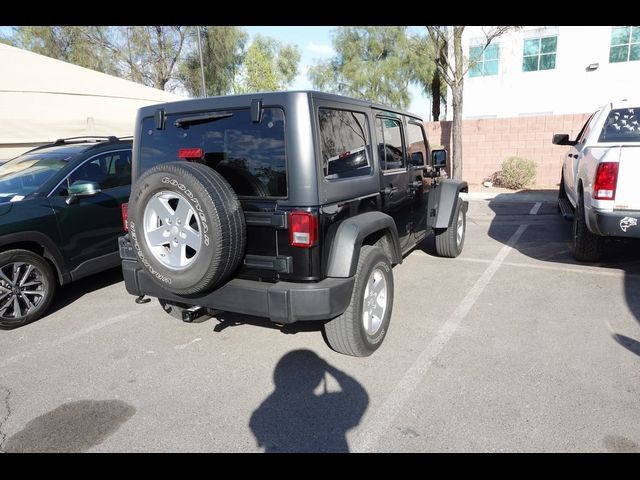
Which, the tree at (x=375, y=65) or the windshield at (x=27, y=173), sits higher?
the tree at (x=375, y=65)

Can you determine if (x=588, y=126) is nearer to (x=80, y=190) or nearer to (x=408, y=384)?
(x=408, y=384)

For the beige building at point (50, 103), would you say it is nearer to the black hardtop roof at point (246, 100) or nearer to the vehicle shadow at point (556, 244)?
the black hardtop roof at point (246, 100)

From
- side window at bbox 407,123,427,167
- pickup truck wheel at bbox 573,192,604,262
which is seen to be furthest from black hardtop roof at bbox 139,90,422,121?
pickup truck wheel at bbox 573,192,604,262

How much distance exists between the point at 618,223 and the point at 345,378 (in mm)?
3346

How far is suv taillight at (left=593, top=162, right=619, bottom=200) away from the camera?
423cm

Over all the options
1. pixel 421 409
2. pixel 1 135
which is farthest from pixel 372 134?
pixel 1 135

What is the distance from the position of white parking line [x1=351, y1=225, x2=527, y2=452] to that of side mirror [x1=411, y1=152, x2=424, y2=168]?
154 centimetres

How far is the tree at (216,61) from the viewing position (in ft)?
92.2

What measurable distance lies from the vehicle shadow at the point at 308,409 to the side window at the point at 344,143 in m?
1.45

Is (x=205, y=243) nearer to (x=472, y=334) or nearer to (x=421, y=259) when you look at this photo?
(x=472, y=334)

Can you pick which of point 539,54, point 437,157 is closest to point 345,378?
point 437,157

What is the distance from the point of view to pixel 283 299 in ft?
8.84

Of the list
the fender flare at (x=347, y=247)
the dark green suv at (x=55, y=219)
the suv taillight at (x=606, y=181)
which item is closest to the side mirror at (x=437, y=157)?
the suv taillight at (x=606, y=181)

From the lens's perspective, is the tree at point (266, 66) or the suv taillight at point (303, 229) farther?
the tree at point (266, 66)
